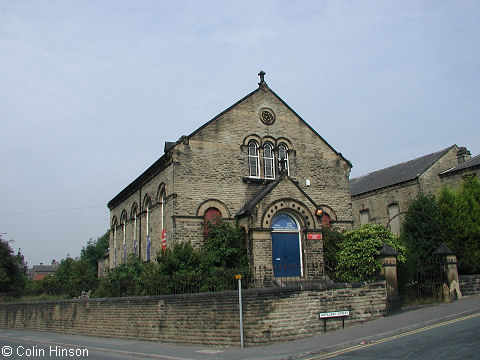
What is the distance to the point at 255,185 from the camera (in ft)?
77.3

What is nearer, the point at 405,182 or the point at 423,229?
the point at 423,229

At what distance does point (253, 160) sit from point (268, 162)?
946mm

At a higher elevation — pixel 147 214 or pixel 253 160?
pixel 253 160

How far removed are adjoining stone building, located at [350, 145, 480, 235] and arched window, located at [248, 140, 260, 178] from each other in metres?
13.2

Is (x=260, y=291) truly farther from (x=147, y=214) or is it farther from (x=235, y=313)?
(x=147, y=214)

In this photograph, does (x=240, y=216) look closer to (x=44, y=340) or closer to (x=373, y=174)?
(x=44, y=340)

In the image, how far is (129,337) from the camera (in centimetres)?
1677

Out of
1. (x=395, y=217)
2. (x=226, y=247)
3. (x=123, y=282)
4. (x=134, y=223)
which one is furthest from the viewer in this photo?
(x=395, y=217)

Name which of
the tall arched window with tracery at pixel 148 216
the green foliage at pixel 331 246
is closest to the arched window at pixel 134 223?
the tall arched window with tracery at pixel 148 216

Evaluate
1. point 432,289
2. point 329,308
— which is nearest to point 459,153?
point 432,289

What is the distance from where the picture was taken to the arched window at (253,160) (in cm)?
2394

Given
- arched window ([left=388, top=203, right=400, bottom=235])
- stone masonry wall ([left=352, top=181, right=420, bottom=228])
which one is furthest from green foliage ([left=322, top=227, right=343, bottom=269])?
arched window ([left=388, top=203, right=400, bottom=235])

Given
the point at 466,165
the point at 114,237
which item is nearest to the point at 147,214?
the point at 114,237

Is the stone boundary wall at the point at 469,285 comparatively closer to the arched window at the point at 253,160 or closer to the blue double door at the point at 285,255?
the blue double door at the point at 285,255
